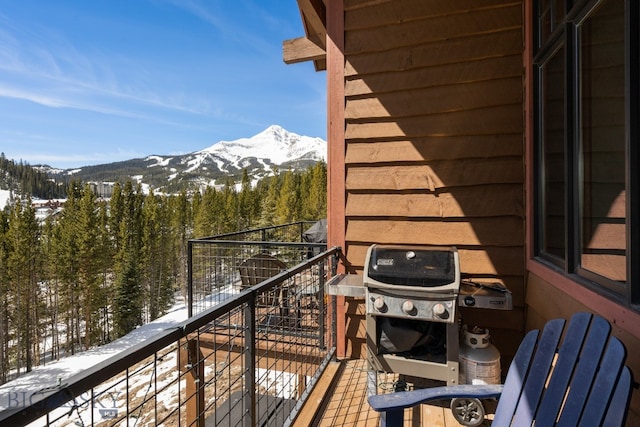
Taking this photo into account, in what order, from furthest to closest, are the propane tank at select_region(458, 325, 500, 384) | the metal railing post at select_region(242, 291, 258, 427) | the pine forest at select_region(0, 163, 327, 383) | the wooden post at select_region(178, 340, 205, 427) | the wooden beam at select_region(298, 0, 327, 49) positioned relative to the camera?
the pine forest at select_region(0, 163, 327, 383)
the wooden beam at select_region(298, 0, 327, 49)
the propane tank at select_region(458, 325, 500, 384)
the metal railing post at select_region(242, 291, 258, 427)
the wooden post at select_region(178, 340, 205, 427)

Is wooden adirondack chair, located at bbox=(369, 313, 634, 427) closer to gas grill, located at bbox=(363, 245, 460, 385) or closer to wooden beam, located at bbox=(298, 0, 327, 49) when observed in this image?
gas grill, located at bbox=(363, 245, 460, 385)

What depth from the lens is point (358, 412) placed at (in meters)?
2.10

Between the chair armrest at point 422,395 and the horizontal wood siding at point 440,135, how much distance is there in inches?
52.8

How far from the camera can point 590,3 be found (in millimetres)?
1487

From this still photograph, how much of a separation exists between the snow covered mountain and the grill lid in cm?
9283

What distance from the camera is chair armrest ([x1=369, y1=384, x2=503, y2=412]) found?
1.17 meters

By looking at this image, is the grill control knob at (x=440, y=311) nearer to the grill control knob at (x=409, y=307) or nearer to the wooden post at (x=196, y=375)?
the grill control knob at (x=409, y=307)

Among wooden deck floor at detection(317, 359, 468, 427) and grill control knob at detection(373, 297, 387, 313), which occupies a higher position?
grill control knob at detection(373, 297, 387, 313)

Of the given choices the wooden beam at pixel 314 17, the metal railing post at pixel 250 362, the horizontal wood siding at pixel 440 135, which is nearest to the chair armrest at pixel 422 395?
the metal railing post at pixel 250 362

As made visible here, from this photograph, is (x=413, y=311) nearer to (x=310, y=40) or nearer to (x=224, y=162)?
(x=310, y=40)

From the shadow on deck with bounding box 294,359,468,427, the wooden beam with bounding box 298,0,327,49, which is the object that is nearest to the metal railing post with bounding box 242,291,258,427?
the shadow on deck with bounding box 294,359,468,427

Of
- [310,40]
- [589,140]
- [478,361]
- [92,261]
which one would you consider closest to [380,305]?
[478,361]

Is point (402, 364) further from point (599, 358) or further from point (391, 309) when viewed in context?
point (599, 358)

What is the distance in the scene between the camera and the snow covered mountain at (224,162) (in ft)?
320
